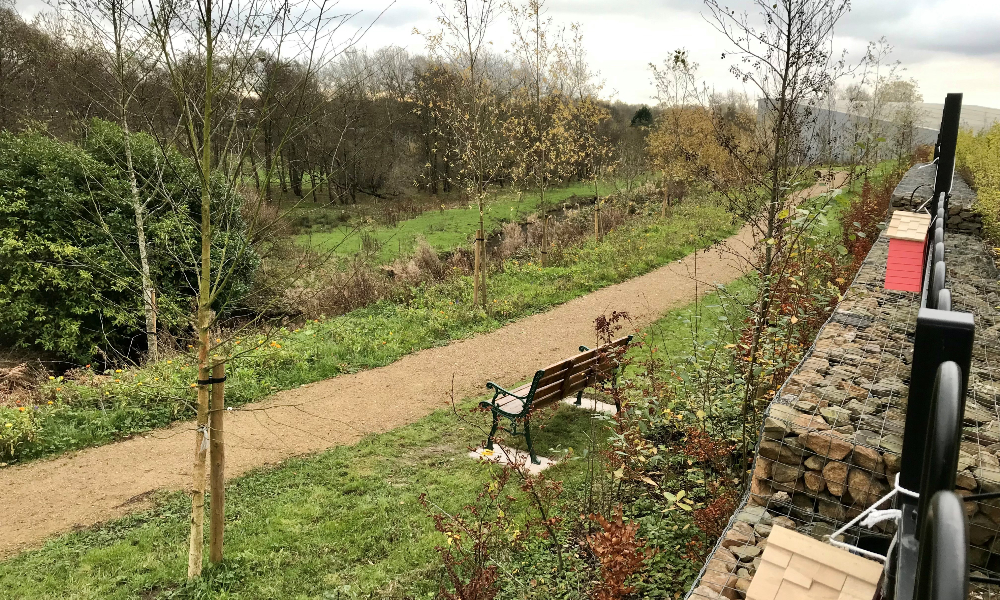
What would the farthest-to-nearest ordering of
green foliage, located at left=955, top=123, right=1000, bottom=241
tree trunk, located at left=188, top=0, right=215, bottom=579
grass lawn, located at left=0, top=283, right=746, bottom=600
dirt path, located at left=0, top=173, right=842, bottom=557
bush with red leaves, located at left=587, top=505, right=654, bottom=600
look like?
green foliage, located at left=955, top=123, right=1000, bottom=241 → dirt path, located at left=0, top=173, right=842, bottom=557 → grass lawn, located at left=0, top=283, right=746, bottom=600 → tree trunk, located at left=188, top=0, right=215, bottom=579 → bush with red leaves, located at left=587, top=505, right=654, bottom=600

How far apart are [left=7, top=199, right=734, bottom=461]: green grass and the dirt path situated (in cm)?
28

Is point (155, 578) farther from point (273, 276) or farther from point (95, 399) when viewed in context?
point (273, 276)

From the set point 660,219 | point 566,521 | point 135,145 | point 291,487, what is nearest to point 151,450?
point 291,487

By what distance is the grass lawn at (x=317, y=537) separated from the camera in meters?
4.26

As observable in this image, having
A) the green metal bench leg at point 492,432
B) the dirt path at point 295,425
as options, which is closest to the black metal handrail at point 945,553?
the dirt path at point 295,425

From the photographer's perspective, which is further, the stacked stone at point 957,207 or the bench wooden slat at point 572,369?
the stacked stone at point 957,207

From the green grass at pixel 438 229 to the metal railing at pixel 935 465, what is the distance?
15.9 metres

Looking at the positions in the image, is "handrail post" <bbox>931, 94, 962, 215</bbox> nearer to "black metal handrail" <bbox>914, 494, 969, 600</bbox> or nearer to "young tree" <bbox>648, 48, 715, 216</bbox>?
"black metal handrail" <bbox>914, 494, 969, 600</bbox>

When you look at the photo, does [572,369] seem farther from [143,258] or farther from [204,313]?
[143,258]

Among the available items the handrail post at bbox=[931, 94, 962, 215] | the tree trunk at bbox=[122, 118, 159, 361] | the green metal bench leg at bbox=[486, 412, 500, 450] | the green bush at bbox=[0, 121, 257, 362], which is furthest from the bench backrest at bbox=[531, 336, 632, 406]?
the green bush at bbox=[0, 121, 257, 362]

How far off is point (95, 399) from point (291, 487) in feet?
11.0

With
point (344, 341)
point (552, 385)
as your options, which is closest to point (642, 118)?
point (344, 341)

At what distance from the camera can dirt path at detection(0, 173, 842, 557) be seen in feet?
18.2

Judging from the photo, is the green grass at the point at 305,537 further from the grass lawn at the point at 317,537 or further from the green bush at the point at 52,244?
the green bush at the point at 52,244
